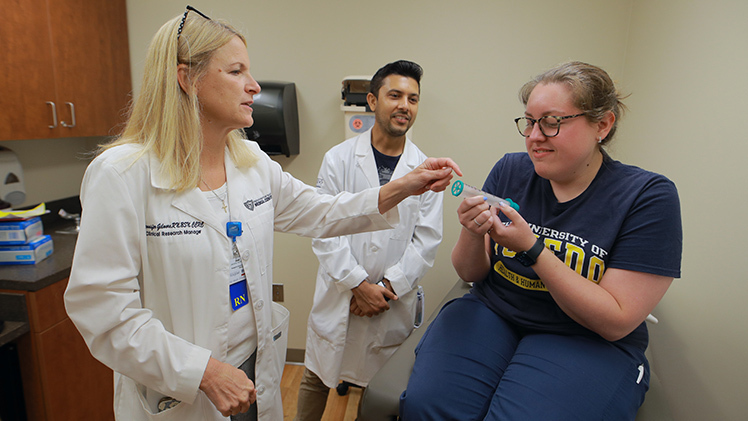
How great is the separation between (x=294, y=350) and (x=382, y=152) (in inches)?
61.4

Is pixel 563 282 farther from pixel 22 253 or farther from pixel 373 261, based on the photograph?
pixel 22 253

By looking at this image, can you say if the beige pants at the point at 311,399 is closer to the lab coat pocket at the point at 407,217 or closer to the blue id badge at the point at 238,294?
the lab coat pocket at the point at 407,217

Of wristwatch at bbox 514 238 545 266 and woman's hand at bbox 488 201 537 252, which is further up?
woman's hand at bbox 488 201 537 252

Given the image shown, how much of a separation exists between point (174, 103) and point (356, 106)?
1353 mm

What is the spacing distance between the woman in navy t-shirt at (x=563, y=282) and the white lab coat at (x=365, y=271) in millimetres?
637

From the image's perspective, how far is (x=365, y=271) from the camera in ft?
6.16

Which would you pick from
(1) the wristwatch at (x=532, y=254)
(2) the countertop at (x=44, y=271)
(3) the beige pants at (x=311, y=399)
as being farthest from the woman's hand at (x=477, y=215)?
(2) the countertop at (x=44, y=271)

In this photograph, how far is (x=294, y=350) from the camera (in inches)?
110

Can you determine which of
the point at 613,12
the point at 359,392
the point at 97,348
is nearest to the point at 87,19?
the point at 97,348

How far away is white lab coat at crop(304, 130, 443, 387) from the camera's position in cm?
188

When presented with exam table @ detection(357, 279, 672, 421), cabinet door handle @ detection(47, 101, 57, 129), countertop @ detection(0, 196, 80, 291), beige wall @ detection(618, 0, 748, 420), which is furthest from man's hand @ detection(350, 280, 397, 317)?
cabinet door handle @ detection(47, 101, 57, 129)

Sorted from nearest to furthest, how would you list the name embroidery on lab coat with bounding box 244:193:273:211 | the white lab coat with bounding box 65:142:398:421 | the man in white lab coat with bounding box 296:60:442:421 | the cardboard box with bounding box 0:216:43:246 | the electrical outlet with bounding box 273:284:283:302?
the white lab coat with bounding box 65:142:398:421, the name embroidery on lab coat with bounding box 244:193:273:211, the cardboard box with bounding box 0:216:43:246, the man in white lab coat with bounding box 296:60:442:421, the electrical outlet with bounding box 273:284:283:302

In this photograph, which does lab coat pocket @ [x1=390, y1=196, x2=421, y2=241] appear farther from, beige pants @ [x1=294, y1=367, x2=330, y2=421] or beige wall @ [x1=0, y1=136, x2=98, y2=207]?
beige wall @ [x1=0, y1=136, x2=98, y2=207]

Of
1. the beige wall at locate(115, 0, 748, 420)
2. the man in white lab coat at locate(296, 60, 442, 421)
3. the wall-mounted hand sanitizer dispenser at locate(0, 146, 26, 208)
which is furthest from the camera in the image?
the wall-mounted hand sanitizer dispenser at locate(0, 146, 26, 208)
